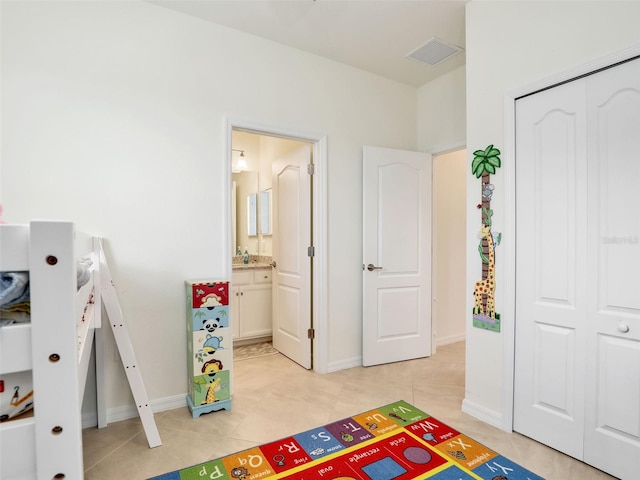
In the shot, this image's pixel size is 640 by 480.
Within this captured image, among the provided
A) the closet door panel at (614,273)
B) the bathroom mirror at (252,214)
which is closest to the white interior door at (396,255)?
the closet door panel at (614,273)

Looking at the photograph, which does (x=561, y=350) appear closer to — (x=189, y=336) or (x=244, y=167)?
(x=189, y=336)

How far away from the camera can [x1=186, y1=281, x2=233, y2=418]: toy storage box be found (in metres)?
2.32

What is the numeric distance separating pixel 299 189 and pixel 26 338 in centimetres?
264

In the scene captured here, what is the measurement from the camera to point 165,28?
2395 millimetres

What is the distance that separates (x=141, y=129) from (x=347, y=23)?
165 centimetres

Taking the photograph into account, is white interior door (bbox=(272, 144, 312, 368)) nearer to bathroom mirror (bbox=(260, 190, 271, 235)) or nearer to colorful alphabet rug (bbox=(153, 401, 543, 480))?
bathroom mirror (bbox=(260, 190, 271, 235))

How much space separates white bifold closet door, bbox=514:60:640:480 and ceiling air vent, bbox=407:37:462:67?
3.63 ft

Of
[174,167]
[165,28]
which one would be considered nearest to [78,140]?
[174,167]

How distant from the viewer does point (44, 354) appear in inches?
31.3

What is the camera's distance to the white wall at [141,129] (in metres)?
2.04

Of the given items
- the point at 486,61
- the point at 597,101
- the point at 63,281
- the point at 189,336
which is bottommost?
the point at 189,336

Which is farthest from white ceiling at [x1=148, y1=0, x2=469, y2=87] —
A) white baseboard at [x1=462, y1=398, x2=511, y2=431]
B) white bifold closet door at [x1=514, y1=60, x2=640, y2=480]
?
white baseboard at [x1=462, y1=398, x2=511, y2=431]

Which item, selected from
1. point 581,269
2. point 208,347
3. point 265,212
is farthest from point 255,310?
point 581,269

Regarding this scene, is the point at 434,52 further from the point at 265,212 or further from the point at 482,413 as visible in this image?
the point at 482,413
